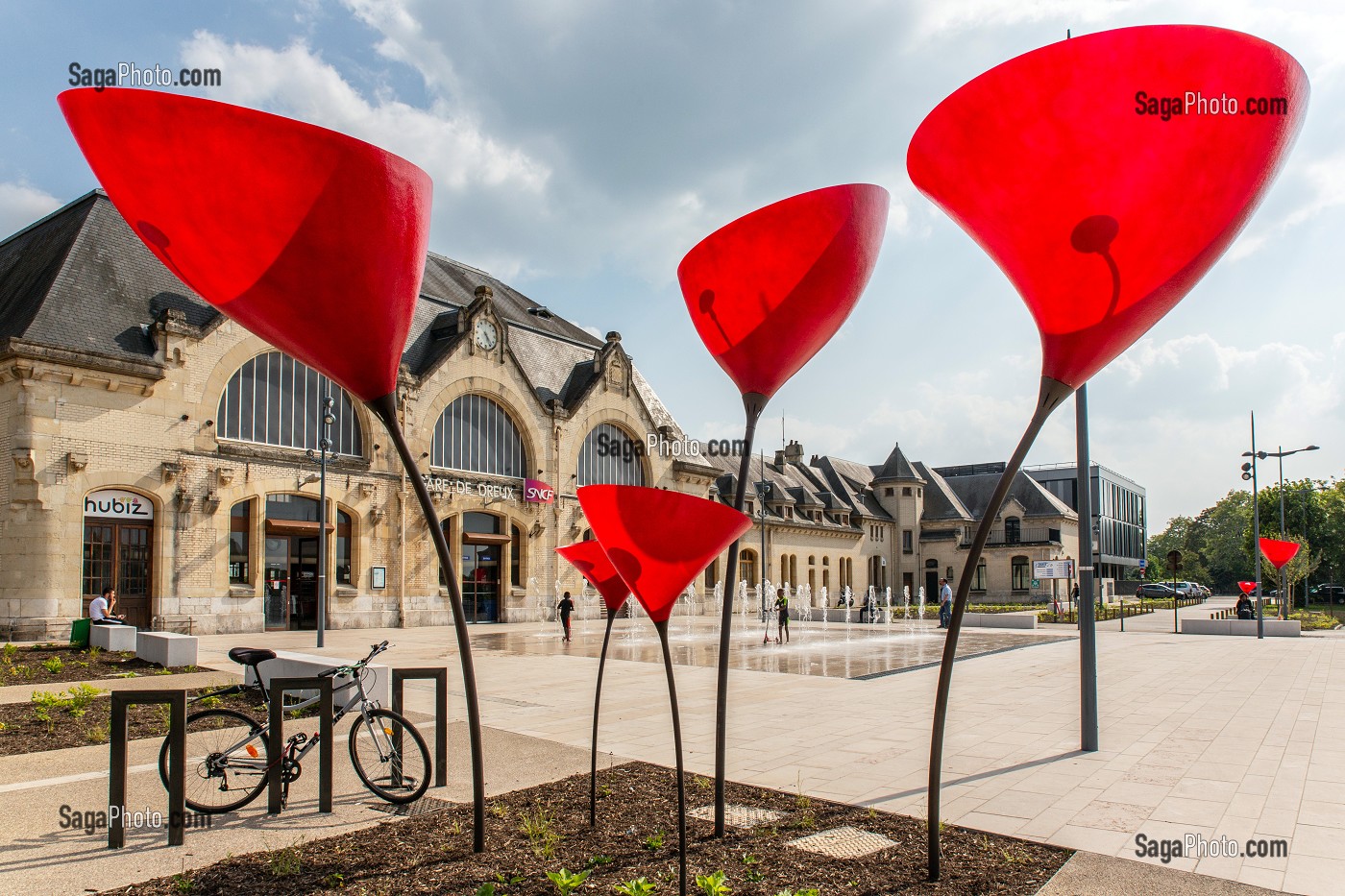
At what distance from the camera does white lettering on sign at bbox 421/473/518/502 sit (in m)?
35.6

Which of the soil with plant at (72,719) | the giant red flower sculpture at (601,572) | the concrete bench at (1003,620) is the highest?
the giant red flower sculpture at (601,572)

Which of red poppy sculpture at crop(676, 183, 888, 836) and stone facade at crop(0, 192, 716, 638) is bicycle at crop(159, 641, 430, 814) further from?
stone facade at crop(0, 192, 716, 638)

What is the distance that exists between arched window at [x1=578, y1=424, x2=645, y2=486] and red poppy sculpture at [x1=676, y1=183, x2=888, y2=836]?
119 ft

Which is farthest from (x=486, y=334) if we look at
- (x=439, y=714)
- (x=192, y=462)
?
(x=439, y=714)

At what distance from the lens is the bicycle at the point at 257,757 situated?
6926mm

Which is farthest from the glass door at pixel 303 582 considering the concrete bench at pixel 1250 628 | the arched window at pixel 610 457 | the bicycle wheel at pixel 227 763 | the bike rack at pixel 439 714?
the concrete bench at pixel 1250 628

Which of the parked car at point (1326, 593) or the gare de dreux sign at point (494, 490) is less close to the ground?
the gare de dreux sign at point (494, 490)

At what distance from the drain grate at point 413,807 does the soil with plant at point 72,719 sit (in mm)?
2564

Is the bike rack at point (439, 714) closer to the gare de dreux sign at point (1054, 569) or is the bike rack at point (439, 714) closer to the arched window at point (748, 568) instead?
the gare de dreux sign at point (1054, 569)

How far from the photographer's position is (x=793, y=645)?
992 inches

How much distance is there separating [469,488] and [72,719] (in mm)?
26581

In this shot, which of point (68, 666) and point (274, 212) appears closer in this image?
point (274, 212)

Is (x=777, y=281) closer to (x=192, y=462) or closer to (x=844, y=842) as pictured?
(x=844, y=842)

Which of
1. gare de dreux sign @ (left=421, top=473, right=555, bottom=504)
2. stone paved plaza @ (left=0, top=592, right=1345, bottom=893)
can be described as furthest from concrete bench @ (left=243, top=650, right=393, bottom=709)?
gare de dreux sign @ (left=421, top=473, right=555, bottom=504)
